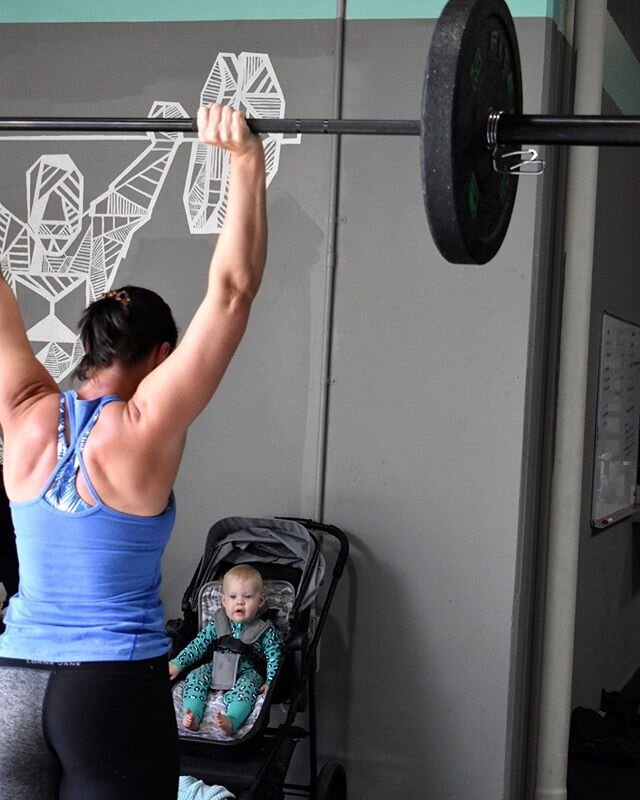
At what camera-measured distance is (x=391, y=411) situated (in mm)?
3068

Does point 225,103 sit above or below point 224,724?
above

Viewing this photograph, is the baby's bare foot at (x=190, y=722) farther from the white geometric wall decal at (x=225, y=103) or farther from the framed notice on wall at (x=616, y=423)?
the framed notice on wall at (x=616, y=423)

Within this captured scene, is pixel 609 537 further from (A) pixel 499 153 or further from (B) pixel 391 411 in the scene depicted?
(A) pixel 499 153

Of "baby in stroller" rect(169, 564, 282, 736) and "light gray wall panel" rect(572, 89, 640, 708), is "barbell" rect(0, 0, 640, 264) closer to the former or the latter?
"baby in stroller" rect(169, 564, 282, 736)

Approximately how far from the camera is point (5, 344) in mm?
1581

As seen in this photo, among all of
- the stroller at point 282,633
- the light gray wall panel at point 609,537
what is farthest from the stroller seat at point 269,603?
the light gray wall panel at point 609,537

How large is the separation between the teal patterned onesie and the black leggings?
1.25 metres

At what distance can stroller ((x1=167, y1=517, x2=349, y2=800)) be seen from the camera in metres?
2.59

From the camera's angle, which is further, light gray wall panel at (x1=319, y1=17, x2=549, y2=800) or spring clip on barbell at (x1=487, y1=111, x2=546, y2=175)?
light gray wall panel at (x1=319, y1=17, x2=549, y2=800)

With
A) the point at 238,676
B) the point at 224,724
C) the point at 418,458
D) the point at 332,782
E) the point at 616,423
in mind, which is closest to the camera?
the point at 224,724

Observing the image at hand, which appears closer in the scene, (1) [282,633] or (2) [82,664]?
(2) [82,664]

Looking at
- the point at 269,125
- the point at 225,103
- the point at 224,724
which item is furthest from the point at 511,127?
the point at 225,103

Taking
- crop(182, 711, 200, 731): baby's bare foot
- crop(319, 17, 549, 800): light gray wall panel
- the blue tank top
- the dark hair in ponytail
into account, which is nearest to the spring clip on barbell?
the dark hair in ponytail

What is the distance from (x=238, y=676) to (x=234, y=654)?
0.05m
